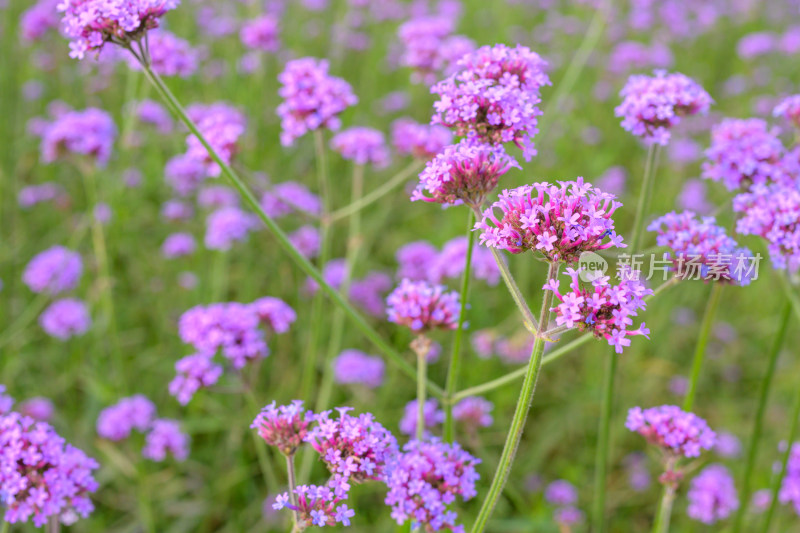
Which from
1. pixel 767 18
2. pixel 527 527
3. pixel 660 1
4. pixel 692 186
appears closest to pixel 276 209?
pixel 527 527

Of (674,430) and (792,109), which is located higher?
(792,109)

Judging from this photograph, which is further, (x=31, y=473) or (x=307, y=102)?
(x=307, y=102)

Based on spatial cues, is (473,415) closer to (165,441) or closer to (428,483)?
(428,483)

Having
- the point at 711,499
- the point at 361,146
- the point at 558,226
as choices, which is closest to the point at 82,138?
the point at 361,146

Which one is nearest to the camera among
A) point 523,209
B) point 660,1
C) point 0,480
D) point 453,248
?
→ point 523,209

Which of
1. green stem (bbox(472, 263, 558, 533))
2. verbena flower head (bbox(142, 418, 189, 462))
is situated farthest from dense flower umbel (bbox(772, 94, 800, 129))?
verbena flower head (bbox(142, 418, 189, 462))

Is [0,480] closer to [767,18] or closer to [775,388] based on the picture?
[775,388]

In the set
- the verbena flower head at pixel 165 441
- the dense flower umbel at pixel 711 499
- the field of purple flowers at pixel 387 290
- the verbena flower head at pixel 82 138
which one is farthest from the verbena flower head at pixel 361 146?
the dense flower umbel at pixel 711 499
